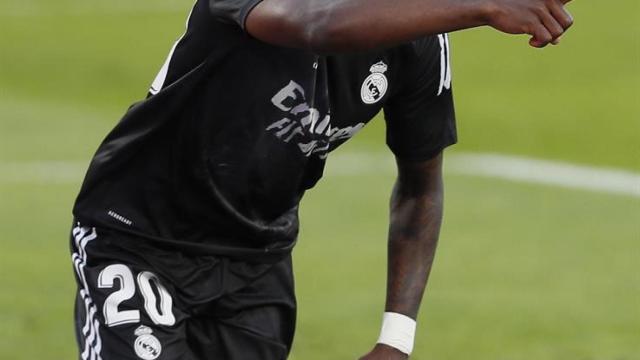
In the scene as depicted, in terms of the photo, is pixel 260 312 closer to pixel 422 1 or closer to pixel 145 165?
pixel 145 165

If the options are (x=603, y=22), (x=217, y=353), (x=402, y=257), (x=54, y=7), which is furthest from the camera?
(x=54, y=7)

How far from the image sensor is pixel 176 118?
4.79 meters

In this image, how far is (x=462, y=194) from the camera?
43.1 ft

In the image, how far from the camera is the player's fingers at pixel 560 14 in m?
3.68

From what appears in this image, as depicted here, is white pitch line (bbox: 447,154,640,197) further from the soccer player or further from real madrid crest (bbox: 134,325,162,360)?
real madrid crest (bbox: 134,325,162,360)

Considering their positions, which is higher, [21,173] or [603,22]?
[603,22]


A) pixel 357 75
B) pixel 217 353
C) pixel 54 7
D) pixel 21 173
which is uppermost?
pixel 54 7

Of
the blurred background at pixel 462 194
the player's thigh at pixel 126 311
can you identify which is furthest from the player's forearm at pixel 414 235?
the blurred background at pixel 462 194

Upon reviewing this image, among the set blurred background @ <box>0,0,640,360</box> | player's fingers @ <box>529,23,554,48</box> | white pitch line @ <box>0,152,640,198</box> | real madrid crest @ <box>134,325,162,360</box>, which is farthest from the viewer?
white pitch line @ <box>0,152,640,198</box>

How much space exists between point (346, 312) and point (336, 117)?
16.6 ft

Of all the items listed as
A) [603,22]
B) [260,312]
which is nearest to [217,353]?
[260,312]

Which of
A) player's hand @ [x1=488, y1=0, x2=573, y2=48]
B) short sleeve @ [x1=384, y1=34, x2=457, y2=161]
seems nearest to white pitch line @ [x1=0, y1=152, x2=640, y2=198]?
short sleeve @ [x1=384, y1=34, x2=457, y2=161]

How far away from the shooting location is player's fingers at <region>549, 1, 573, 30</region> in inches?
145

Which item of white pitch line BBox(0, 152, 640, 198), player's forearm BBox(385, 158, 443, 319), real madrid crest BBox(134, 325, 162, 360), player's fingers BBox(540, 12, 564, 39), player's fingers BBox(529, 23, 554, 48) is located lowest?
real madrid crest BBox(134, 325, 162, 360)
